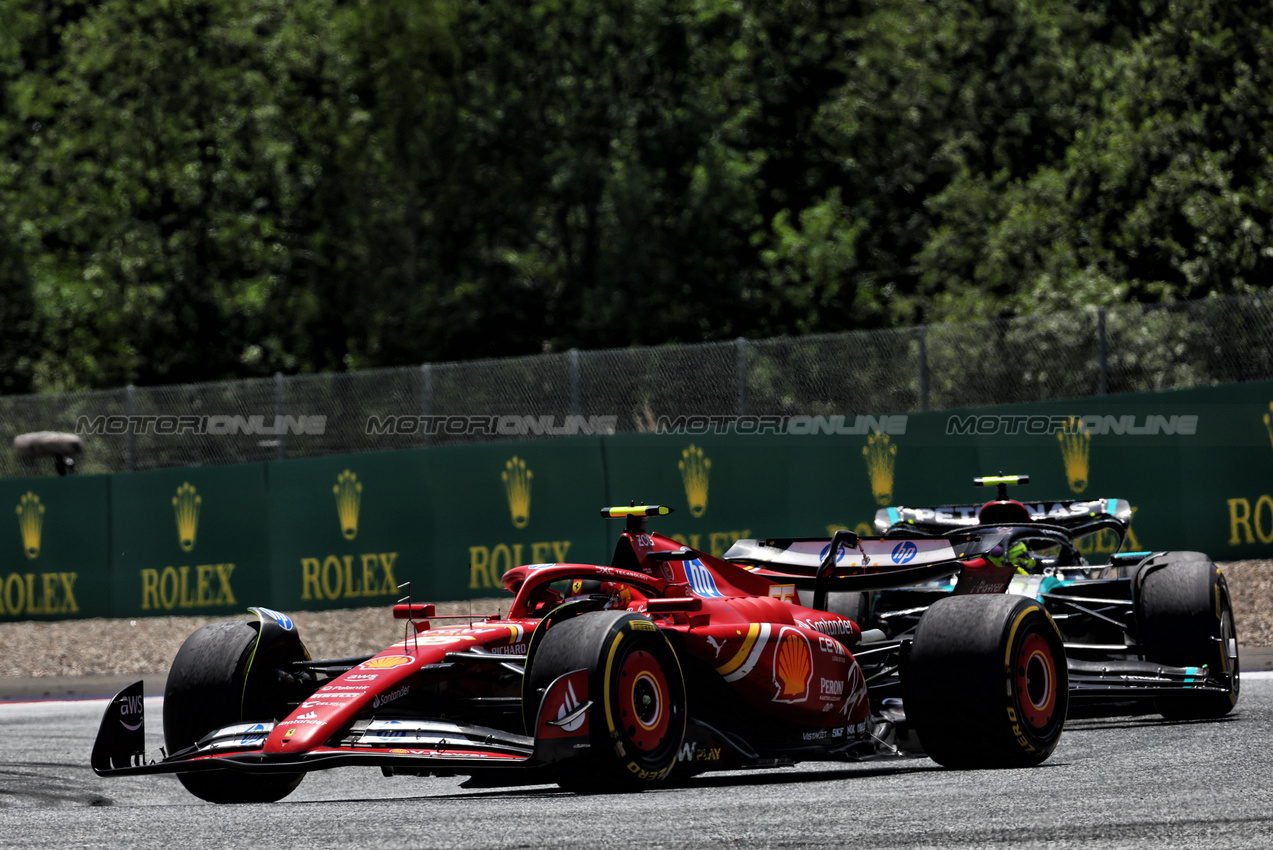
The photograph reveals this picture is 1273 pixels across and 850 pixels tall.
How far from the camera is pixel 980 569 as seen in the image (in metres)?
9.27

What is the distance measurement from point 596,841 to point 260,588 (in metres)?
14.2

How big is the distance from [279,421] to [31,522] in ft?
10.5

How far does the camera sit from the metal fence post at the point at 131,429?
20.0 metres

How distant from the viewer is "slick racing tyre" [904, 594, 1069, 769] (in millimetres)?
7430

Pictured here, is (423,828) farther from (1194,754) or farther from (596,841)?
(1194,754)

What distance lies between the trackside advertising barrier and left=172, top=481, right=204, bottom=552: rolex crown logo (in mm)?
22

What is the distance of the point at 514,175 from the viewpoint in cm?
3338

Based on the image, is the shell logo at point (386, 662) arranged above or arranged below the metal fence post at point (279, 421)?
below

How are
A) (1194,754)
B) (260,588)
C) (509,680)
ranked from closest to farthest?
(509,680), (1194,754), (260,588)

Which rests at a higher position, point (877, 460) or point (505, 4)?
point (505, 4)

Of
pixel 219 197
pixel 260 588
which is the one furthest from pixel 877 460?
pixel 219 197

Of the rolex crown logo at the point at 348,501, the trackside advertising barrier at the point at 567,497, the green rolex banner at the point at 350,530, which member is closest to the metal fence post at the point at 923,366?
the trackside advertising barrier at the point at 567,497

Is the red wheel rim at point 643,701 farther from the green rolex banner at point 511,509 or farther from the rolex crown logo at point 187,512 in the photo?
the rolex crown logo at point 187,512

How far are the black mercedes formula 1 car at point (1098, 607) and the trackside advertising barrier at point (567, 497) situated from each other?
5.33 metres
